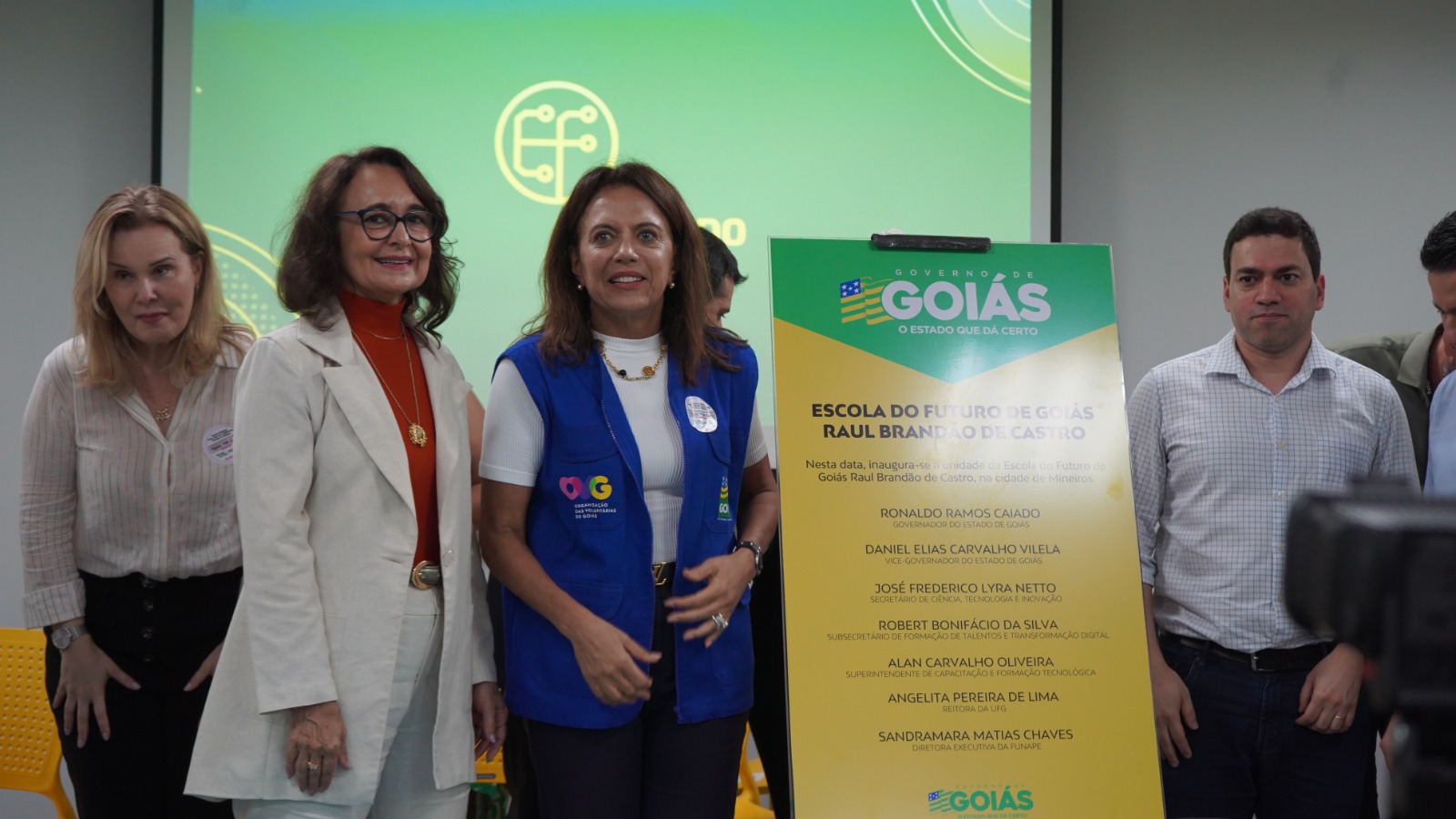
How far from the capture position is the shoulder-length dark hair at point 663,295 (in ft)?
6.13

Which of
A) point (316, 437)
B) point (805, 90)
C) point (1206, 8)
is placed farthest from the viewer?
point (1206, 8)

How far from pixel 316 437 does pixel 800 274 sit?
3.29ft

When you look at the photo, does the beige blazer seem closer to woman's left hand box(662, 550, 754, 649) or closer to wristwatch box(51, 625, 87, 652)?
woman's left hand box(662, 550, 754, 649)

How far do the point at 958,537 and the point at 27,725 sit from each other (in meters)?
2.56

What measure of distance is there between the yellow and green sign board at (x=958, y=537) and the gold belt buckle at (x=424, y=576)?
68 centimetres

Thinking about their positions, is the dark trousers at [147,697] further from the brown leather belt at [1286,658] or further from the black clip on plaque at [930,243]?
the brown leather belt at [1286,658]

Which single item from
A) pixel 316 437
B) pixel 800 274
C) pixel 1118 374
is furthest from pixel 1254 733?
pixel 316 437

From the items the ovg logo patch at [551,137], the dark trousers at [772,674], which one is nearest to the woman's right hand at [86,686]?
the dark trousers at [772,674]

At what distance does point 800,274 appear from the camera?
84.5 inches

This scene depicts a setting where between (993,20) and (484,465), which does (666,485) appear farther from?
(993,20)

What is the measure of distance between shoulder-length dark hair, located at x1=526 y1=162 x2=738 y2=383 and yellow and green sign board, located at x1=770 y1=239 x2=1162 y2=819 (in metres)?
0.24

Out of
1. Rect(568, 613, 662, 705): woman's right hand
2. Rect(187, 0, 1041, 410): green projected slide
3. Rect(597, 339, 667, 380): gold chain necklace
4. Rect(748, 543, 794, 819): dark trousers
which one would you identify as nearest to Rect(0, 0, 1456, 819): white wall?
Rect(187, 0, 1041, 410): green projected slide

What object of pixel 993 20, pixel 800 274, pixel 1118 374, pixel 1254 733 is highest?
pixel 993 20

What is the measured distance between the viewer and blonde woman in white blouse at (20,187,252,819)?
6.49ft
